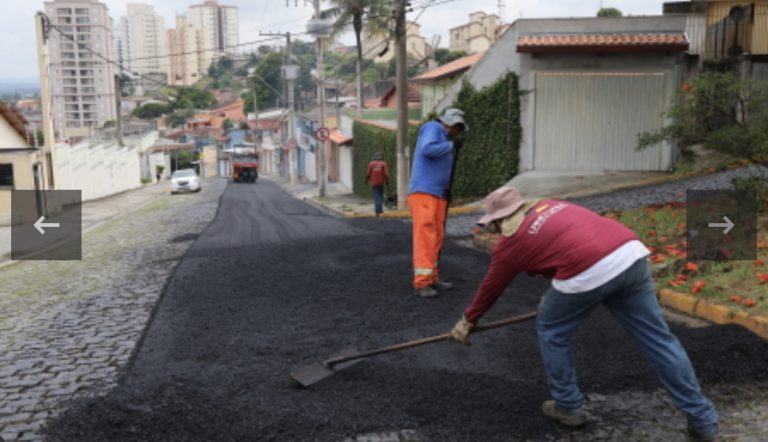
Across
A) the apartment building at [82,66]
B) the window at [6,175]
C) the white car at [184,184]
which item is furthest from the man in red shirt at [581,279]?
the apartment building at [82,66]

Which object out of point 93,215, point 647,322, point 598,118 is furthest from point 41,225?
point 647,322

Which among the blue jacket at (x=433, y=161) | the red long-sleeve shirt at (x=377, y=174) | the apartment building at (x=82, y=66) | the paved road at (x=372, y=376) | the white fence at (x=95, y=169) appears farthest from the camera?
the apartment building at (x=82, y=66)

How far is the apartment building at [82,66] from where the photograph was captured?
12306 cm

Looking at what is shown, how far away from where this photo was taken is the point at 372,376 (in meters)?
4.82

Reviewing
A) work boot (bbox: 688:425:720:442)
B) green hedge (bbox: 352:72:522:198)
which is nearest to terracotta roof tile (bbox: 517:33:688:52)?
green hedge (bbox: 352:72:522:198)

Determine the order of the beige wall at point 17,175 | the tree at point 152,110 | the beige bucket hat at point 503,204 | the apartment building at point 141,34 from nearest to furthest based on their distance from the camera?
1. the beige bucket hat at point 503,204
2. the beige wall at point 17,175
3. the tree at point 152,110
4. the apartment building at point 141,34

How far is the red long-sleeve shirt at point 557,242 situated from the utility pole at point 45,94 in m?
24.5

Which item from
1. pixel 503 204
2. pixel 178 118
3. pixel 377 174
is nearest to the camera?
pixel 503 204

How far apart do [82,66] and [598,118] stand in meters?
139

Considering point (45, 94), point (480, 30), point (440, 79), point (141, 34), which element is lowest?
point (45, 94)

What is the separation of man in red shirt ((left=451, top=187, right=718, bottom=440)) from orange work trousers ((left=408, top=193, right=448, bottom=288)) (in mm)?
2531

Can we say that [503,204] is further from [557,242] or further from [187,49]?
[187,49]

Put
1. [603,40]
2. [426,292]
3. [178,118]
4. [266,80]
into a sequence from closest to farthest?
[426,292] → [603,40] → [266,80] → [178,118]

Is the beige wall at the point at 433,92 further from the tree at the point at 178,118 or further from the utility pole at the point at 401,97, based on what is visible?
the tree at the point at 178,118
